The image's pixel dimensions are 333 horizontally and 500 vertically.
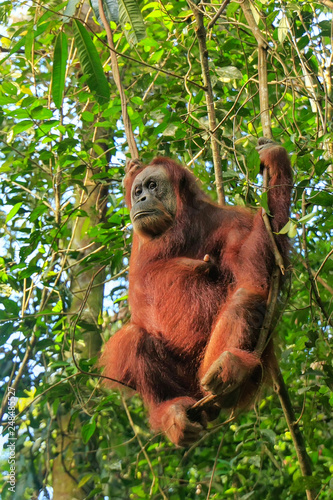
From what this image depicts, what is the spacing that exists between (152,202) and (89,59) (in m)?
1.03

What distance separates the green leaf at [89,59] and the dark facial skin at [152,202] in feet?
2.83

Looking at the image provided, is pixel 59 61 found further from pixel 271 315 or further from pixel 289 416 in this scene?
pixel 289 416

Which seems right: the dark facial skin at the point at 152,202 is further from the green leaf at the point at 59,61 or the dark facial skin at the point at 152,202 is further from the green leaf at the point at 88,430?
the green leaf at the point at 88,430

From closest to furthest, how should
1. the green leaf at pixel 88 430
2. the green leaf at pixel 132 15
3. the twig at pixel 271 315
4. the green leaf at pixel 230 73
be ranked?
the twig at pixel 271 315, the green leaf at pixel 132 15, the green leaf at pixel 88 430, the green leaf at pixel 230 73

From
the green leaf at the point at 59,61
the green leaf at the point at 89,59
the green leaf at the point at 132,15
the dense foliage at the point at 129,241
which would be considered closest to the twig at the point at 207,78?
the dense foliage at the point at 129,241

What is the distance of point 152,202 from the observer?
334 cm

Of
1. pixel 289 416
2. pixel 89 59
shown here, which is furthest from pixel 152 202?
pixel 289 416

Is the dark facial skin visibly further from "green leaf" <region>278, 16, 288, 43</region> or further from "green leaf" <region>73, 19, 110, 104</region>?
"green leaf" <region>278, 16, 288, 43</region>

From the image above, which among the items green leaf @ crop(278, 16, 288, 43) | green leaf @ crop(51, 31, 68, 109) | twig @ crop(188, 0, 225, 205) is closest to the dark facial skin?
twig @ crop(188, 0, 225, 205)

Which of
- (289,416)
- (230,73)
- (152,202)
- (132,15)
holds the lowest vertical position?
(289,416)

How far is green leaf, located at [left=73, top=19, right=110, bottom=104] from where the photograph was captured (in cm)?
251

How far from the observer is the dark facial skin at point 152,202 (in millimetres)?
3294

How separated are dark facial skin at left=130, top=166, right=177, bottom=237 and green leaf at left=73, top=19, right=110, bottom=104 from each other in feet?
2.83

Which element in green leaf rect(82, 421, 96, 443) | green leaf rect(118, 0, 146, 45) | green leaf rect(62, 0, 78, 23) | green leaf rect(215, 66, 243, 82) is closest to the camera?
green leaf rect(62, 0, 78, 23)
